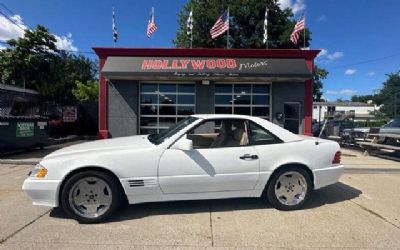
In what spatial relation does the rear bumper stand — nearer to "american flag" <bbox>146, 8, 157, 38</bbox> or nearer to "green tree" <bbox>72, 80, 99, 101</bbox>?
"american flag" <bbox>146, 8, 157, 38</bbox>

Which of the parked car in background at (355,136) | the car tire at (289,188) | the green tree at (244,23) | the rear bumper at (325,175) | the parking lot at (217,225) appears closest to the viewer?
the parking lot at (217,225)

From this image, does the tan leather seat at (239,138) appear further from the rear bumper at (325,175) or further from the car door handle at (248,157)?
the rear bumper at (325,175)

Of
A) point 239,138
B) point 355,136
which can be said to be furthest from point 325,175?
point 355,136

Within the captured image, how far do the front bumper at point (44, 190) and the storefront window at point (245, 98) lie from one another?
11290 mm

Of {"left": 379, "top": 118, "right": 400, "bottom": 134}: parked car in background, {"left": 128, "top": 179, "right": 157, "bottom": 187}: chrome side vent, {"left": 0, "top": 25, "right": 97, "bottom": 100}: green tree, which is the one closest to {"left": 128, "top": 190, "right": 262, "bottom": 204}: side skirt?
{"left": 128, "top": 179, "right": 157, "bottom": 187}: chrome side vent

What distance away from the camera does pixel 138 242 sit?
401 centimetres

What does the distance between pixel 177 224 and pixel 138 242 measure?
2.46ft

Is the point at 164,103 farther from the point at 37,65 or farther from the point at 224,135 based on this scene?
the point at 37,65

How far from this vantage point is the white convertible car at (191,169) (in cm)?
464

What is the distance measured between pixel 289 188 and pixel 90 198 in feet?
10.1

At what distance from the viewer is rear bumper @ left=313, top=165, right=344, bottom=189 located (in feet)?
18.0

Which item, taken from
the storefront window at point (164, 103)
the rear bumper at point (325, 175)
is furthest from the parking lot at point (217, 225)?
the storefront window at point (164, 103)

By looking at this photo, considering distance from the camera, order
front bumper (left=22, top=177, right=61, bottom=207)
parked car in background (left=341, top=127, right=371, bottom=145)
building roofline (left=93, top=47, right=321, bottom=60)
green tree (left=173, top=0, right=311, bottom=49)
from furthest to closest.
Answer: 1. green tree (left=173, top=0, right=311, bottom=49)
2. parked car in background (left=341, top=127, right=371, bottom=145)
3. building roofline (left=93, top=47, right=321, bottom=60)
4. front bumper (left=22, top=177, right=61, bottom=207)

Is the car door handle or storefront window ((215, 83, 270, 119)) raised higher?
storefront window ((215, 83, 270, 119))
